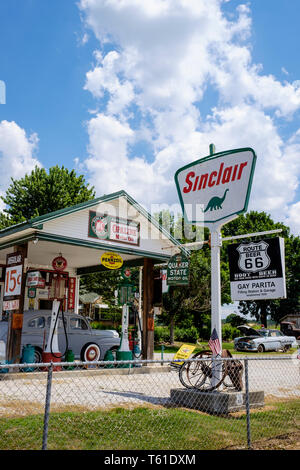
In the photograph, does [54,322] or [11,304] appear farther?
[54,322]

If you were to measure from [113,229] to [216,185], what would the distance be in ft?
18.4

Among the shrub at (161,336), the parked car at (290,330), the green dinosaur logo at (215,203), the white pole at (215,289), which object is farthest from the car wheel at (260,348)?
the green dinosaur logo at (215,203)

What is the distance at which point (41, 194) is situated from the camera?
94.2 feet

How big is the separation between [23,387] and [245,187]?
21.9 feet

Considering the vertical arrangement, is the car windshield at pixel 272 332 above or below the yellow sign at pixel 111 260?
below

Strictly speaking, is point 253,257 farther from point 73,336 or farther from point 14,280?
point 73,336

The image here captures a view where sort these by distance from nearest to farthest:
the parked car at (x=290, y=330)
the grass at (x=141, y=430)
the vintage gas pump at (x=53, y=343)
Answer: the grass at (x=141, y=430)
the vintage gas pump at (x=53, y=343)
the parked car at (x=290, y=330)

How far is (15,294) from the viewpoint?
12.2 m

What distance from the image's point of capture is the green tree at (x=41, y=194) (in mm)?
28688

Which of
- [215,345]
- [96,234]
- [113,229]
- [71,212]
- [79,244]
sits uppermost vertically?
[71,212]

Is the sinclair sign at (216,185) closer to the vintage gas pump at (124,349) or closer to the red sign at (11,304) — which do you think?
the red sign at (11,304)

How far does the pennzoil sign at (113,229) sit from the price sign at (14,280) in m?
2.32

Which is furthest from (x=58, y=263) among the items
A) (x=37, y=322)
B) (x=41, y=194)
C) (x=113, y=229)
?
(x=41, y=194)

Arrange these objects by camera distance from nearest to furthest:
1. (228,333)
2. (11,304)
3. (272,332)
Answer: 1. (11,304)
2. (272,332)
3. (228,333)
